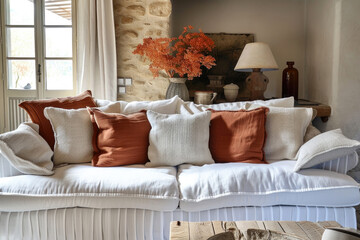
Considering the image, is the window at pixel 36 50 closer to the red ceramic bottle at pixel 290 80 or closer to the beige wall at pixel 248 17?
the beige wall at pixel 248 17

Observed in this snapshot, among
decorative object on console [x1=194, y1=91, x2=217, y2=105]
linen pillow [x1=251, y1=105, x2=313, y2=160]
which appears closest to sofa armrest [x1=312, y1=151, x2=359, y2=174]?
linen pillow [x1=251, y1=105, x2=313, y2=160]

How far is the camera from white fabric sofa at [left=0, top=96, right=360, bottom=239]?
204cm

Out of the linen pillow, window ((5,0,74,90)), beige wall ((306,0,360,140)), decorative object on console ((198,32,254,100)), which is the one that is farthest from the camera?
decorative object on console ((198,32,254,100))

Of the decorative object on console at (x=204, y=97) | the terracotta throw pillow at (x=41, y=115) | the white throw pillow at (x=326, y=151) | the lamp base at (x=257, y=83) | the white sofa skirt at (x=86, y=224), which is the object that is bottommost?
the white sofa skirt at (x=86, y=224)

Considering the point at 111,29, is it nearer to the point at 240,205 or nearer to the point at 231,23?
the point at 231,23

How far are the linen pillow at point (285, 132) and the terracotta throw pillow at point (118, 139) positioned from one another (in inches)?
34.4

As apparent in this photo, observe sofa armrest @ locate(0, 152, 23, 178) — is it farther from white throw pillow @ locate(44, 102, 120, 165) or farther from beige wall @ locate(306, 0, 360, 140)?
beige wall @ locate(306, 0, 360, 140)

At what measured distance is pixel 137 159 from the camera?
2494 mm

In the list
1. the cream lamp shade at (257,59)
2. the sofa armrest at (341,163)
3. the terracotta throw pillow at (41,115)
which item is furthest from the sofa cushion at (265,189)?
the cream lamp shade at (257,59)

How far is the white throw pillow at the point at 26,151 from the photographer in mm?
2092

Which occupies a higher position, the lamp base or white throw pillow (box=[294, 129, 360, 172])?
the lamp base

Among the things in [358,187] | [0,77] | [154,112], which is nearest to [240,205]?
[358,187]

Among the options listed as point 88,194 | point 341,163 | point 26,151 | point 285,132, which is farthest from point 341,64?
point 26,151

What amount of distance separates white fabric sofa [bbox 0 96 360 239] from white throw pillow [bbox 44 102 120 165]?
12.5 inches
